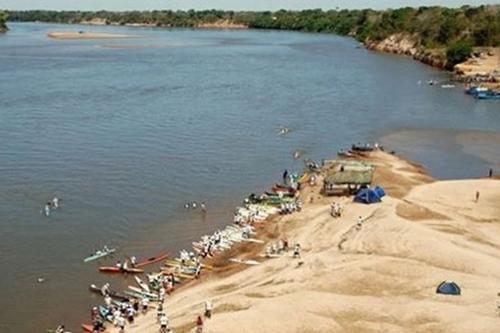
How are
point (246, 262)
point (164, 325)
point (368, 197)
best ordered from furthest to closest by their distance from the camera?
point (368, 197), point (246, 262), point (164, 325)

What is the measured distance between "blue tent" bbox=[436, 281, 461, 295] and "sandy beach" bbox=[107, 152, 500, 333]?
321mm

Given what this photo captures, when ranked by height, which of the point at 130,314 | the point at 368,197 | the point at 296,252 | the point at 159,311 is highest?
the point at 368,197

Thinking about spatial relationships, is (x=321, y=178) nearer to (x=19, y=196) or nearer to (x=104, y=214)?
(x=104, y=214)

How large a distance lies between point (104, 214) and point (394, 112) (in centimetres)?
5596

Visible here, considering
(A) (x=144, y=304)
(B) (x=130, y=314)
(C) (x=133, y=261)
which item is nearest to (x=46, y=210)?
(C) (x=133, y=261)

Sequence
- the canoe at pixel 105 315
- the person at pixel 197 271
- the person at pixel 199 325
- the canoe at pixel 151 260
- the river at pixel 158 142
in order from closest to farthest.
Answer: the person at pixel 199 325 → the canoe at pixel 105 315 → the person at pixel 197 271 → the canoe at pixel 151 260 → the river at pixel 158 142

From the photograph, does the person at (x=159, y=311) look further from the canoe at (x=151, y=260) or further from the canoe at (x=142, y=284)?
the canoe at (x=151, y=260)

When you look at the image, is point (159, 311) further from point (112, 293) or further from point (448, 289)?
point (448, 289)

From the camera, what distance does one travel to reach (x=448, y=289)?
35.5 m

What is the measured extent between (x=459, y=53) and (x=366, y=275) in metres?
119

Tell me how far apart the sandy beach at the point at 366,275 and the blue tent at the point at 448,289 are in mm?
321

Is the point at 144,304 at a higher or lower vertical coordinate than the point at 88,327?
higher

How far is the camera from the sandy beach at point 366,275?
32938 mm

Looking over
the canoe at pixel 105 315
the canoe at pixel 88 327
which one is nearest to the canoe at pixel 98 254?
the canoe at pixel 105 315
